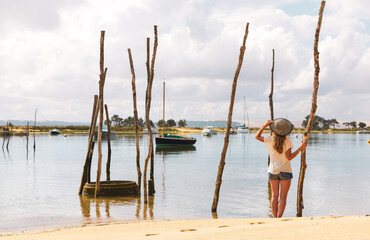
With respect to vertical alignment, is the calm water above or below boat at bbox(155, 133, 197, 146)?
below

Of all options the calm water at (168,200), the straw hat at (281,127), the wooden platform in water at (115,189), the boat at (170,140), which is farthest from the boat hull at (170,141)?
the straw hat at (281,127)

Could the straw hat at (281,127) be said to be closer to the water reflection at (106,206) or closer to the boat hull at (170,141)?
the water reflection at (106,206)

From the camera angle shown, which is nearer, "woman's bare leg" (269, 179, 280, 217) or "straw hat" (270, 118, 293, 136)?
"straw hat" (270, 118, 293, 136)

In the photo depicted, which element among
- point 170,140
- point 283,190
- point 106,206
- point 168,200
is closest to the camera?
point 283,190

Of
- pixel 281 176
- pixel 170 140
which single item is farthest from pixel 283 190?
pixel 170 140

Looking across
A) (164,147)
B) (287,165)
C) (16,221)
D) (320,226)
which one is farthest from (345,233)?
(164,147)

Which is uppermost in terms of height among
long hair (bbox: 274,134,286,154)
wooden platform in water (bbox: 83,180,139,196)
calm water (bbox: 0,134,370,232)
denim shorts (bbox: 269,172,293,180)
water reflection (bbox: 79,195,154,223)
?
long hair (bbox: 274,134,286,154)

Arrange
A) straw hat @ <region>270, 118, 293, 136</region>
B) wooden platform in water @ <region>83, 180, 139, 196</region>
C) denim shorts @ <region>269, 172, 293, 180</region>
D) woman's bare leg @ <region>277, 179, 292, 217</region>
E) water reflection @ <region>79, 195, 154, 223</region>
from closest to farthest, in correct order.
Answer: straw hat @ <region>270, 118, 293, 136</region>
denim shorts @ <region>269, 172, 293, 180</region>
woman's bare leg @ <region>277, 179, 292, 217</region>
water reflection @ <region>79, 195, 154, 223</region>
wooden platform in water @ <region>83, 180, 139, 196</region>

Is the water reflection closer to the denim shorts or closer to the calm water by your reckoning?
the calm water

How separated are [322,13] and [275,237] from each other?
7.10m

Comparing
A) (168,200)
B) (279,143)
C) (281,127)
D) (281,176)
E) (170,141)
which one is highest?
(281,127)

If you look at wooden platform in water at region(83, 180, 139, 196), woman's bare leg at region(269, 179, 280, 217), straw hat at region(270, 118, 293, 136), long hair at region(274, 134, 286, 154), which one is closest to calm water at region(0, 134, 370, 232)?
wooden platform in water at region(83, 180, 139, 196)

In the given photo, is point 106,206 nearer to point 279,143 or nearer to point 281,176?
point 281,176

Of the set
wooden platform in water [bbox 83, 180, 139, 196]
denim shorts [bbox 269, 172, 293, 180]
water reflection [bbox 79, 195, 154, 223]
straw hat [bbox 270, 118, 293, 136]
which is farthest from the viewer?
wooden platform in water [bbox 83, 180, 139, 196]
